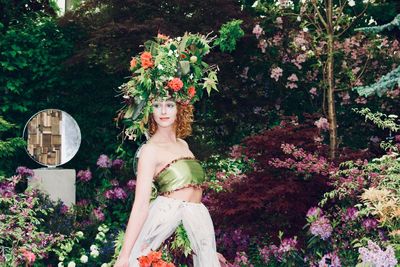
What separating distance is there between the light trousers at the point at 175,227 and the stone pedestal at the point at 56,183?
5.82 meters

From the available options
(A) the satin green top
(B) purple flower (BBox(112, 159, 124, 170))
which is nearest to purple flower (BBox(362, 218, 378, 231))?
(A) the satin green top

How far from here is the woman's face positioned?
5.10m

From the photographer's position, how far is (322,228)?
23.2ft

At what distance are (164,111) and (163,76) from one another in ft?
0.77

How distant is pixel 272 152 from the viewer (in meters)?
8.09

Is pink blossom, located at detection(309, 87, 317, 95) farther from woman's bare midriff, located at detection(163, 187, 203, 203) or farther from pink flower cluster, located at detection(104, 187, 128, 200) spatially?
woman's bare midriff, located at detection(163, 187, 203, 203)

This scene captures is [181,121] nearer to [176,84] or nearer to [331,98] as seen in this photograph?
[176,84]

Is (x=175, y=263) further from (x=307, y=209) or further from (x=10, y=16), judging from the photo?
(x=10, y=16)

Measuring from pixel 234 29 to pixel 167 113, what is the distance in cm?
116

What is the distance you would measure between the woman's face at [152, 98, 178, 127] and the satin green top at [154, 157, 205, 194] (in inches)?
10.9

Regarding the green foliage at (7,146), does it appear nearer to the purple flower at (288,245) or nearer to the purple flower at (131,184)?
the purple flower at (131,184)

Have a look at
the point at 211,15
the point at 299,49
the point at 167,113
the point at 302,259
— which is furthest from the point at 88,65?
the point at 167,113

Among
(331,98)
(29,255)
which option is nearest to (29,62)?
(29,255)

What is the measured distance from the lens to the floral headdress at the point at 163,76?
518 cm
